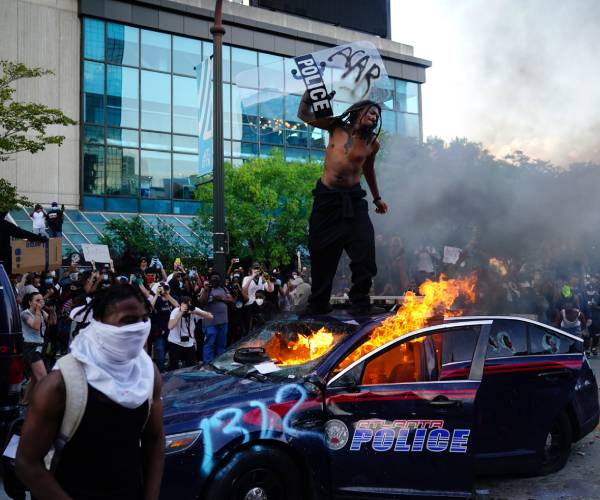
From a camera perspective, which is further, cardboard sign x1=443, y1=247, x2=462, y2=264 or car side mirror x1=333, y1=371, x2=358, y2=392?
cardboard sign x1=443, y1=247, x2=462, y2=264

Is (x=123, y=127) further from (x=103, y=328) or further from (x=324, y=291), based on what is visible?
(x=103, y=328)

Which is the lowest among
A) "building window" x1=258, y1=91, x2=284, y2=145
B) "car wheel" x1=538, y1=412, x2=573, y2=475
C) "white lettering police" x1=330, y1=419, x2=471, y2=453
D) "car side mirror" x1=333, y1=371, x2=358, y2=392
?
"car wheel" x1=538, y1=412, x2=573, y2=475

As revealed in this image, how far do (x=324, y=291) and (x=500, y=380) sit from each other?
5.54 ft

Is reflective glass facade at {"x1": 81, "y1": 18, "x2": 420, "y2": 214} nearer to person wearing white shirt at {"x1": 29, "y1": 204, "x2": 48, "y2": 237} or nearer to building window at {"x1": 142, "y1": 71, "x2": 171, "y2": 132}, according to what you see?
building window at {"x1": 142, "y1": 71, "x2": 171, "y2": 132}

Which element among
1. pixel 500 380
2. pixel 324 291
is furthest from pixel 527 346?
pixel 324 291

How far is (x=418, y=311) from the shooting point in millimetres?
5090

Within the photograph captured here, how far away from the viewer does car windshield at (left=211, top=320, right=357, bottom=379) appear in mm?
4508

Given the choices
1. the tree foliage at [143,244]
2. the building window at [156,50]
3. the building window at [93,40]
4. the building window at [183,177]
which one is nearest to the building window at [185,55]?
the building window at [156,50]

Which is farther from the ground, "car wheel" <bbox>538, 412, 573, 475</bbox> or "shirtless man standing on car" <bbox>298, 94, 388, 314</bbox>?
"shirtless man standing on car" <bbox>298, 94, 388, 314</bbox>

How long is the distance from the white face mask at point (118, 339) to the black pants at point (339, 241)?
11.3ft

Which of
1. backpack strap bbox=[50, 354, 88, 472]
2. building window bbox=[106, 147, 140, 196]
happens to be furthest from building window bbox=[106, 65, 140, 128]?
backpack strap bbox=[50, 354, 88, 472]

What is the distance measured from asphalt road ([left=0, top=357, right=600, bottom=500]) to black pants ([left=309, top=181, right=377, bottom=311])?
181 cm

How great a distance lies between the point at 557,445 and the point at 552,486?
40 cm

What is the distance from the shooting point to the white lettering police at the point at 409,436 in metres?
4.20
